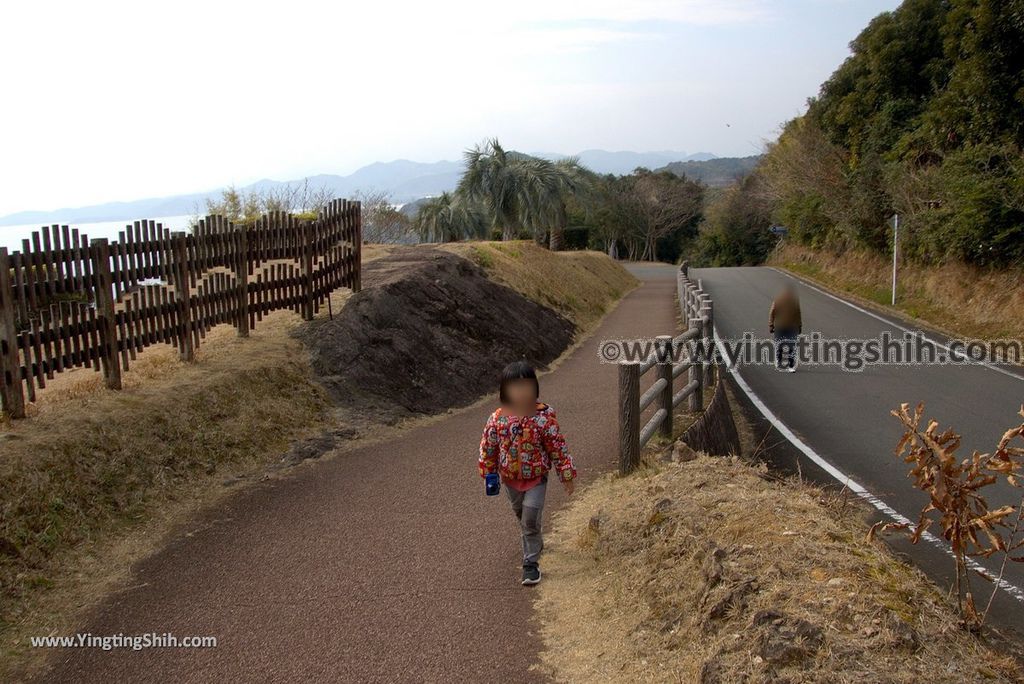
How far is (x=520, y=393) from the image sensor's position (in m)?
5.32

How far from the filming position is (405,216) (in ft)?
138

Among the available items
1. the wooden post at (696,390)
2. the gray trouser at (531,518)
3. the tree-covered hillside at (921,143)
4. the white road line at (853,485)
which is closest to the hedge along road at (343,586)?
the gray trouser at (531,518)

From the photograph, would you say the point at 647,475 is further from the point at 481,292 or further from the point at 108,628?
the point at 481,292

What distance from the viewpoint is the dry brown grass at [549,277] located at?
1878 cm

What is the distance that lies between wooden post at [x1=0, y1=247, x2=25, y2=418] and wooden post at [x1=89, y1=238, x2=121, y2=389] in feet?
3.08

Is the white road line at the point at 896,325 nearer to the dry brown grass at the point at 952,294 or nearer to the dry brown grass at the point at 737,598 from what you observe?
the dry brown grass at the point at 952,294

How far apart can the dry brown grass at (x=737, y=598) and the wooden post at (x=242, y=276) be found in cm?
594

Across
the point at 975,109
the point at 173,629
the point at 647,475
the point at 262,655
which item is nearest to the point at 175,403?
the point at 173,629

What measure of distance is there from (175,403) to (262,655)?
4110 millimetres

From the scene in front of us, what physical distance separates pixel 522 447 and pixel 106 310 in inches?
197

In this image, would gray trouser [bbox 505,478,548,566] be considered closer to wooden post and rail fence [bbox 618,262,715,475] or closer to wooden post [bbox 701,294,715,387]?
wooden post and rail fence [bbox 618,262,715,475]

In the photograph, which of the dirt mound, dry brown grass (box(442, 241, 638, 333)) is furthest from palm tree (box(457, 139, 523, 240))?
the dirt mound

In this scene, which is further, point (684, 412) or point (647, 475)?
point (684, 412)

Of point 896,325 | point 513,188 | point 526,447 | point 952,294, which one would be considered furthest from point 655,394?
point 513,188
